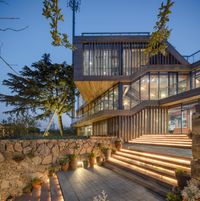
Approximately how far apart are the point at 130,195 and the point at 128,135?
8666 millimetres

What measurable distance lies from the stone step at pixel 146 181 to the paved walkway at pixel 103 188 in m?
0.16

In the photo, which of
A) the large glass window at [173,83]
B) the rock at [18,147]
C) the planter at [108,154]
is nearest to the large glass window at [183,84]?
the large glass window at [173,83]

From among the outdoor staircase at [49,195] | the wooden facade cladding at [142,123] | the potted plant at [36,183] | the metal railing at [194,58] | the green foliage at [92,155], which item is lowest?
the potted plant at [36,183]

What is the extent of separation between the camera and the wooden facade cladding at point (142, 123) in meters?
12.9

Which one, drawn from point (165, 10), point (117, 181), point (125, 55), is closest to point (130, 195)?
point (117, 181)

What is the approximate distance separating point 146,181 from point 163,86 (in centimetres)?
1049

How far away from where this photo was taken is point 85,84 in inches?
584

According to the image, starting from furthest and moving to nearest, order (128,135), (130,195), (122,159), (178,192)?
(128,135) < (122,159) < (130,195) < (178,192)

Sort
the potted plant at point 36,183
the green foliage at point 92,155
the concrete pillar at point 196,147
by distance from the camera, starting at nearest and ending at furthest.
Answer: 1. the concrete pillar at point 196,147
2. the potted plant at point 36,183
3. the green foliage at point 92,155

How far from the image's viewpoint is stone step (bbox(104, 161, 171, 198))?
4.31 metres

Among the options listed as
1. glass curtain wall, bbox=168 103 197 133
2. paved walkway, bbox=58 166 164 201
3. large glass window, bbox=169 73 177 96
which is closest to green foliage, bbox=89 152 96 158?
paved walkway, bbox=58 166 164 201

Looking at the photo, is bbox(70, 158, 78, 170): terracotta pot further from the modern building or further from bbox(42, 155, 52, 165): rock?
the modern building

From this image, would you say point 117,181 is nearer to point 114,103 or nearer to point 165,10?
point 165,10

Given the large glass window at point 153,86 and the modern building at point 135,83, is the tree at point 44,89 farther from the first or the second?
the large glass window at point 153,86
